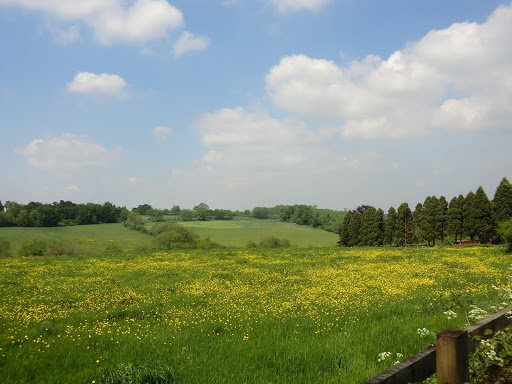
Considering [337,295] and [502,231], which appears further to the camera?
[502,231]

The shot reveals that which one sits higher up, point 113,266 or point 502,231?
point 502,231

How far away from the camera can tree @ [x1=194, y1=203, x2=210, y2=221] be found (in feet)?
440

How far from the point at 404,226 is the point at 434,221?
6.17 meters

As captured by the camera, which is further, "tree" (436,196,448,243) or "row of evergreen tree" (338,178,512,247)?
"tree" (436,196,448,243)

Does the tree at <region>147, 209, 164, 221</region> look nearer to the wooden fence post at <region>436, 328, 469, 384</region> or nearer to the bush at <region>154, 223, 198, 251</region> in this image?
the bush at <region>154, 223, 198, 251</region>

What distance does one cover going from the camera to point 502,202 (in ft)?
194

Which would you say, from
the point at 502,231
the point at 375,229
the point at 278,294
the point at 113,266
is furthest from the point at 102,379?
the point at 375,229

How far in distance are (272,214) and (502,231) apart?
123 m

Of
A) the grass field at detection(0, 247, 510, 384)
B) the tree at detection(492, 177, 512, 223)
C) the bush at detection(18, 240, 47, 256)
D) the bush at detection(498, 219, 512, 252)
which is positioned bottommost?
the bush at detection(18, 240, 47, 256)

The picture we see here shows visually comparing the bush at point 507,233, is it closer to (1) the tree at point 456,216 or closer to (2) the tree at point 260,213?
(1) the tree at point 456,216

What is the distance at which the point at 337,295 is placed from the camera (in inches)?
554

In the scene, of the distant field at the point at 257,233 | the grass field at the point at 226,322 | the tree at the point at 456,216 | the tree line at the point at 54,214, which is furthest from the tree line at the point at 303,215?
the grass field at the point at 226,322

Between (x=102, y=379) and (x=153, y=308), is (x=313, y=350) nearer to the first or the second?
(x=102, y=379)

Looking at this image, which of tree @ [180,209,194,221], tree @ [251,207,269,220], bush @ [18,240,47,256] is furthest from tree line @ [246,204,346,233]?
bush @ [18,240,47,256]
